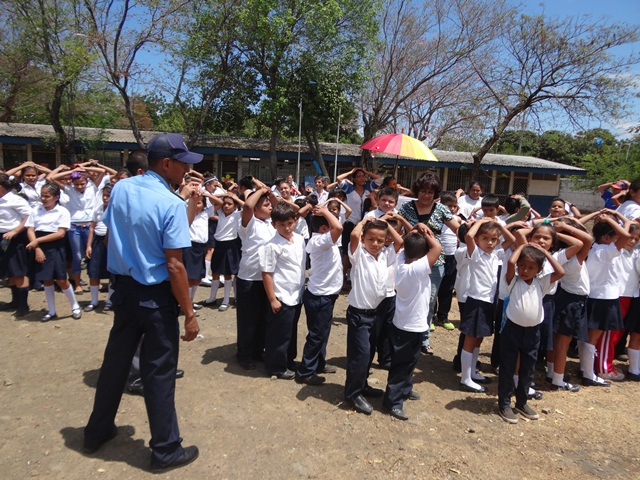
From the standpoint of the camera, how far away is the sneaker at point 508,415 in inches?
139

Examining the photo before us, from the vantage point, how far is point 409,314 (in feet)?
11.3

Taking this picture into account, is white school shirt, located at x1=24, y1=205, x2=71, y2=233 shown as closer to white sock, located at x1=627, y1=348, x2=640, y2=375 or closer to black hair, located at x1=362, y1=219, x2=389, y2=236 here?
black hair, located at x1=362, y1=219, x2=389, y2=236

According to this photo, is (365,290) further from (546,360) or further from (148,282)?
(546,360)

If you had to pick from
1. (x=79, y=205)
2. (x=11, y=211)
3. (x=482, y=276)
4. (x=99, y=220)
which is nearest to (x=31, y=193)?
(x=79, y=205)

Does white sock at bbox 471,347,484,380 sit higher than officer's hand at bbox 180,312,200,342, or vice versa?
officer's hand at bbox 180,312,200,342

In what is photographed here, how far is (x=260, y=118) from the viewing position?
60.0 feet

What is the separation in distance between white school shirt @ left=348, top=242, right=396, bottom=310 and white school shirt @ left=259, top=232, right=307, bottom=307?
0.61 m

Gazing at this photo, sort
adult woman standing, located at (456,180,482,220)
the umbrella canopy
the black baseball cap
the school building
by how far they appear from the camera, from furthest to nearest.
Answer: the school building
adult woman standing, located at (456,180,482,220)
the umbrella canopy
the black baseball cap

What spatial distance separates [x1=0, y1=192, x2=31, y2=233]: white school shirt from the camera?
18.0 feet

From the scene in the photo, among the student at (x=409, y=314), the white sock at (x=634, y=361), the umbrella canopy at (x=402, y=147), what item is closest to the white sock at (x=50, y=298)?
the student at (x=409, y=314)

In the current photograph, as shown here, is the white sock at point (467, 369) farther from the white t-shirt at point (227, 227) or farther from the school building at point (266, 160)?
the school building at point (266, 160)

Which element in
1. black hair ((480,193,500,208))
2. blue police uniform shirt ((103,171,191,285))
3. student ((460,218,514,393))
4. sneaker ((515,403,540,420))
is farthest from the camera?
black hair ((480,193,500,208))

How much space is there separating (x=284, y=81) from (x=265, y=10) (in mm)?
2496

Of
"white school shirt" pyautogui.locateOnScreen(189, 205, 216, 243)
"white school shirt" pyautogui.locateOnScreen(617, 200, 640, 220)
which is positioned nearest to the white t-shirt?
"white school shirt" pyautogui.locateOnScreen(189, 205, 216, 243)
